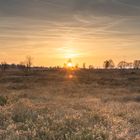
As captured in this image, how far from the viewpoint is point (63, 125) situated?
33.7 ft

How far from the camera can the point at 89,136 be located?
28.5ft

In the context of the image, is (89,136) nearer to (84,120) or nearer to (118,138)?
(118,138)

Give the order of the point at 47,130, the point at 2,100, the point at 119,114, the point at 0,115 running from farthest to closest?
the point at 2,100, the point at 119,114, the point at 0,115, the point at 47,130

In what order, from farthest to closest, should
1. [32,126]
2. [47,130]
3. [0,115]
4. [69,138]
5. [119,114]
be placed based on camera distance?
[119,114]
[0,115]
[32,126]
[47,130]
[69,138]

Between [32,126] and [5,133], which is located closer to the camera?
[5,133]

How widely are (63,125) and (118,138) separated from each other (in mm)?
1929

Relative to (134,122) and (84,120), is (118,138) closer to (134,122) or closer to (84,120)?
(84,120)

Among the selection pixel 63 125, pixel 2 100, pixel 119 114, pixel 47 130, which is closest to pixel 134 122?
pixel 119 114

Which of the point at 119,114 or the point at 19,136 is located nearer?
the point at 19,136

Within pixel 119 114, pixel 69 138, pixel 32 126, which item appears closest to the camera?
pixel 69 138

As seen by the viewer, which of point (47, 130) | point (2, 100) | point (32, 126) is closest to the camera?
point (47, 130)

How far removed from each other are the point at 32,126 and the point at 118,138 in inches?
103

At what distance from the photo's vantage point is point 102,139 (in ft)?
28.1

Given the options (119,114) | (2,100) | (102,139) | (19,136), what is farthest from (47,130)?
(2,100)
